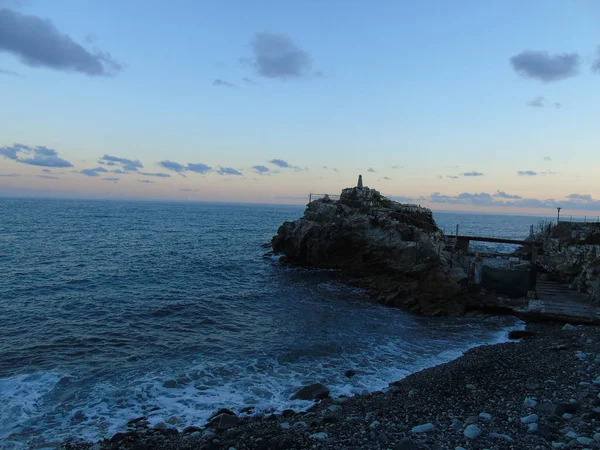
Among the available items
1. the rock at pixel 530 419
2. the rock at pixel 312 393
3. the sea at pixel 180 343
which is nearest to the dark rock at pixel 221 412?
the sea at pixel 180 343

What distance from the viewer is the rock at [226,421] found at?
12.9m

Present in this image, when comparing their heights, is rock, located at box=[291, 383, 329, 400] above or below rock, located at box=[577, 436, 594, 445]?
below

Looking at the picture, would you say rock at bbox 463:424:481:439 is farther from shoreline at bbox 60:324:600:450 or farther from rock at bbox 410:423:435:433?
rock at bbox 410:423:435:433

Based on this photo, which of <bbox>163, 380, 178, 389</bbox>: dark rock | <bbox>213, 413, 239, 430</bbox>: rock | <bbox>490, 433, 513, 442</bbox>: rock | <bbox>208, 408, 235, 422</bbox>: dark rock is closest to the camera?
<bbox>490, 433, 513, 442</bbox>: rock

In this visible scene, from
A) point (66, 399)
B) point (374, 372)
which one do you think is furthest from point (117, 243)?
point (374, 372)

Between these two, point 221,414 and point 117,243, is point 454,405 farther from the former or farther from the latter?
point 117,243

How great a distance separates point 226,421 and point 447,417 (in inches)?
288

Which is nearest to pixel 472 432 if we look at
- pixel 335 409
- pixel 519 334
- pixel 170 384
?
pixel 335 409

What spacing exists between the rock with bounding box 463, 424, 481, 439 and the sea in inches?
249

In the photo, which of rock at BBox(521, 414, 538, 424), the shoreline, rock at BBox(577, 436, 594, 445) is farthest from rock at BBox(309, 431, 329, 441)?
rock at BBox(577, 436, 594, 445)

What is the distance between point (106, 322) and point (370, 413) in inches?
737

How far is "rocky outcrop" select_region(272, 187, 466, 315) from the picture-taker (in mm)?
31781

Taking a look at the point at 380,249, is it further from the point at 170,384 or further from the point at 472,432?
the point at 472,432

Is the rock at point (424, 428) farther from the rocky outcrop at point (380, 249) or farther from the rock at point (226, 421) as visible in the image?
the rocky outcrop at point (380, 249)
